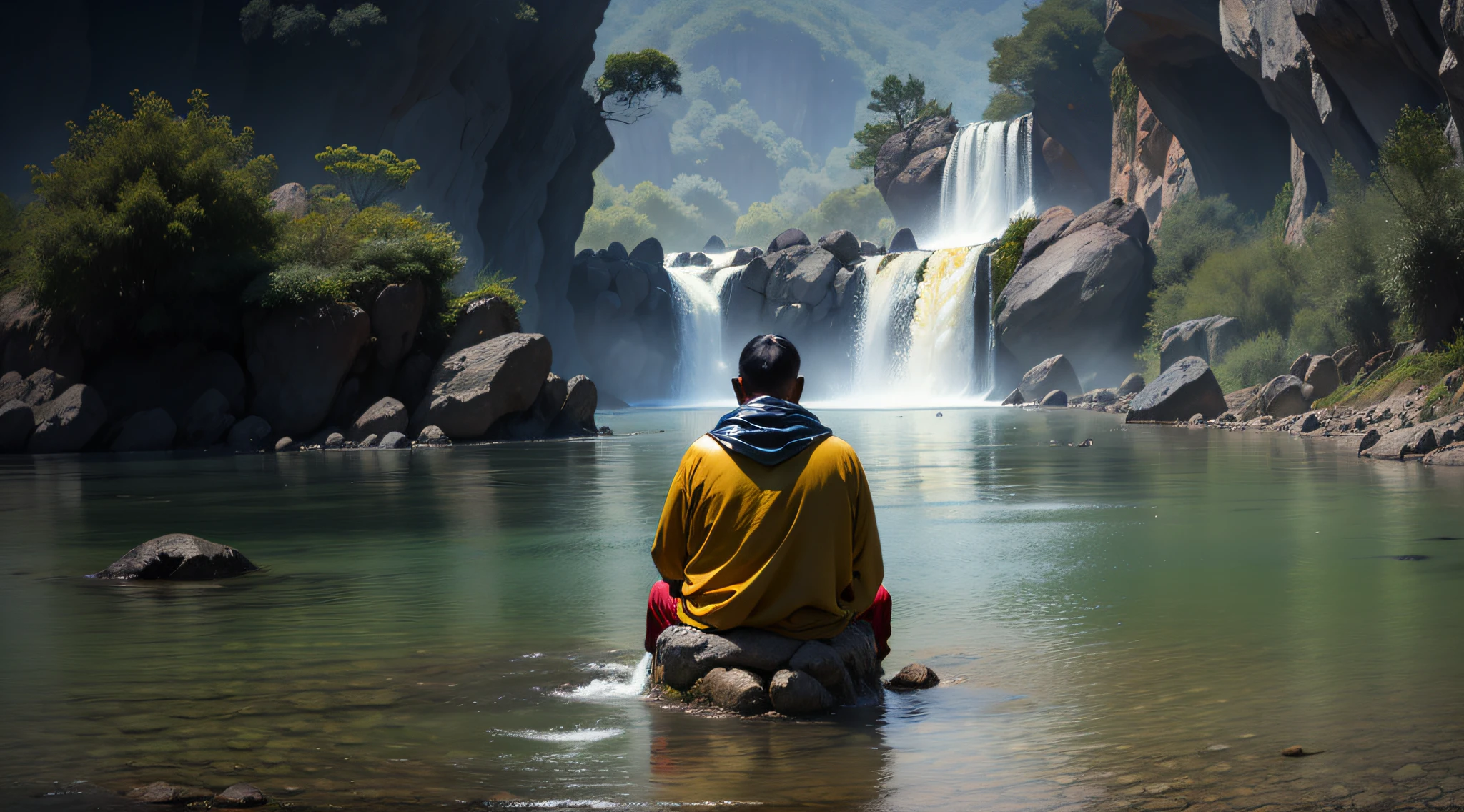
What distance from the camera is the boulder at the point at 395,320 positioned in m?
27.8

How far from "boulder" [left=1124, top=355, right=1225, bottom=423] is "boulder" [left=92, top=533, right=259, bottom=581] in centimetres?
2487

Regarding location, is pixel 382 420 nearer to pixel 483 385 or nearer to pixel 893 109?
pixel 483 385

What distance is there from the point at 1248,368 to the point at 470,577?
1089 inches

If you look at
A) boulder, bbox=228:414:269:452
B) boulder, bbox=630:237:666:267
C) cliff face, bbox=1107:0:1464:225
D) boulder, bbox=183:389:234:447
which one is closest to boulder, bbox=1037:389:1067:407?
cliff face, bbox=1107:0:1464:225

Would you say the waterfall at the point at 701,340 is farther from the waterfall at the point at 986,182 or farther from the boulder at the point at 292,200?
the boulder at the point at 292,200

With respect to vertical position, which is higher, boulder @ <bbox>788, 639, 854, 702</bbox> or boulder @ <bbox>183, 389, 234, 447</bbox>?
Answer: boulder @ <bbox>183, 389, 234, 447</bbox>

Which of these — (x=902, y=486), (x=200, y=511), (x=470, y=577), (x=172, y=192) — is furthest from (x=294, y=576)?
(x=172, y=192)

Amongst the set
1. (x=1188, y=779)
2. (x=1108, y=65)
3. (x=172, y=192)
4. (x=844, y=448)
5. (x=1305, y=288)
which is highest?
(x=1108, y=65)

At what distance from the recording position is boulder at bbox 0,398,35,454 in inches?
1021

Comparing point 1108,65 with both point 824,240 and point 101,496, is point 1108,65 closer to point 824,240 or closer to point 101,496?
point 824,240

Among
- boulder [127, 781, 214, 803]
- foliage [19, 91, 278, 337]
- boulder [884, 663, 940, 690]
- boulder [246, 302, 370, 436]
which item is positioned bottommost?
boulder [884, 663, 940, 690]

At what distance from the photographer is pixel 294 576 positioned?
31.1ft

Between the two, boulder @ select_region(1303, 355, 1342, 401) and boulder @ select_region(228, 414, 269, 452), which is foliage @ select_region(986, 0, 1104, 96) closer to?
boulder @ select_region(1303, 355, 1342, 401)

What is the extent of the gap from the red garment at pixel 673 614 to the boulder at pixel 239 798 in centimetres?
185
